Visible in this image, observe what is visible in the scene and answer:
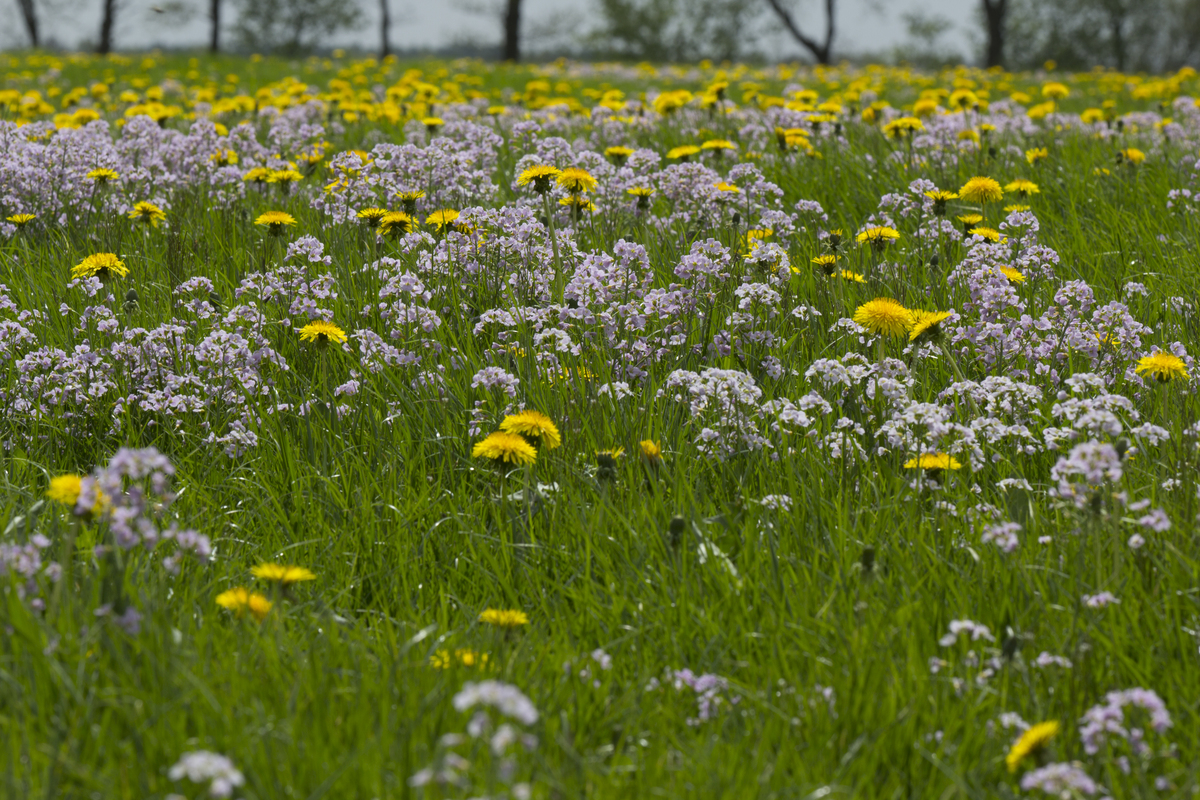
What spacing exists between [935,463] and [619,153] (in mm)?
4403

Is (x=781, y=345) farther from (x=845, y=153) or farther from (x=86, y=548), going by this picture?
(x=845, y=153)

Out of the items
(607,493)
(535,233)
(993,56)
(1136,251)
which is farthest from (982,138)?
(993,56)

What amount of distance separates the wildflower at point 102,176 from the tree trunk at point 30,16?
216 feet

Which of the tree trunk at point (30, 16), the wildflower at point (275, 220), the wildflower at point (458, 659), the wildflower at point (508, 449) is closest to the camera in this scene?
the wildflower at point (458, 659)

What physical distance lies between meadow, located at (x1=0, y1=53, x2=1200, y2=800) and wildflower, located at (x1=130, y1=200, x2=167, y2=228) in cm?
10

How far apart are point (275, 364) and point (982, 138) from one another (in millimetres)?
5943

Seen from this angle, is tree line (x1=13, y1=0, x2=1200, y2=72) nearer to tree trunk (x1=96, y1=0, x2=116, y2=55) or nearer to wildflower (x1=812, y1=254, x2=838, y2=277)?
tree trunk (x1=96, y1=0, x2=116, y2=55)

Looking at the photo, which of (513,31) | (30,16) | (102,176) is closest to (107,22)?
(513,31)

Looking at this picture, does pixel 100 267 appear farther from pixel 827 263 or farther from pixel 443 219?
pixel 827 263

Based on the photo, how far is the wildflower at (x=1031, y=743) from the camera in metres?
2.15

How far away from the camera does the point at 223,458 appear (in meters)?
3.77

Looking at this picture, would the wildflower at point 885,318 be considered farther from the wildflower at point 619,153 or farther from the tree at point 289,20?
the tree at point 289,20

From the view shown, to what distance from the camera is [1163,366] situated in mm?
3668

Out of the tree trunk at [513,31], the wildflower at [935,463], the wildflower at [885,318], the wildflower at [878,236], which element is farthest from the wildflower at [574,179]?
the tree trunk at [513,31]
